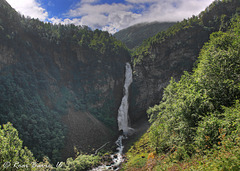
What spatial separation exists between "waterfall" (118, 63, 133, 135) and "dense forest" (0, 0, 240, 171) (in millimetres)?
1918

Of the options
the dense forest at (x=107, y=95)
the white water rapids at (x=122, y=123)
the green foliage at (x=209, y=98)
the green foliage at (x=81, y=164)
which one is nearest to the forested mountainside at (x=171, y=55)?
the dense forest at (x=107, y=95)

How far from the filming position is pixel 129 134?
129 feet

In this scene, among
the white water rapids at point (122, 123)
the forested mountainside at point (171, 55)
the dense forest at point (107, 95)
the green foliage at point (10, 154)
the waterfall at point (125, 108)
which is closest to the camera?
the dense forest at point (107, 95)

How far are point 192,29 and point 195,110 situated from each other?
48365 millimetres

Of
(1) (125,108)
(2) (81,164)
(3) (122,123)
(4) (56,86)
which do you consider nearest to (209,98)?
(2) (81,164)

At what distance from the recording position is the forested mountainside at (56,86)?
27.6m

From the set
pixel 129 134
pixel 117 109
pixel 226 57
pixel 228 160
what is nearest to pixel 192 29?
pixel 117 109

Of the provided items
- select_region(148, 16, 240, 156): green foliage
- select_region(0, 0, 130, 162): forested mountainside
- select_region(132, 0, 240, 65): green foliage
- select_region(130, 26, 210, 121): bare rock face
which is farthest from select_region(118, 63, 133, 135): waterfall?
select_region(148, 16, 240, 156): green foliage

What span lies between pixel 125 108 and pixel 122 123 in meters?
5.55

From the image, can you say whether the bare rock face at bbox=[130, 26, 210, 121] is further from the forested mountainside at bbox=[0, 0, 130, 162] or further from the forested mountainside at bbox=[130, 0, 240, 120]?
the forested mountainside at bbox=[0, 0, 130, 162]

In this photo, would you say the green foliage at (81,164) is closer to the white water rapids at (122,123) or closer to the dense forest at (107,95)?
the dense forest at (107,95)

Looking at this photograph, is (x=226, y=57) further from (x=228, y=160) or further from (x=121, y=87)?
(x=121, y=87)

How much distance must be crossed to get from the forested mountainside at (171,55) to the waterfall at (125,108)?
213 centimetres

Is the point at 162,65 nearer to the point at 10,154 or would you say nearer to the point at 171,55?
the point at 171,55
